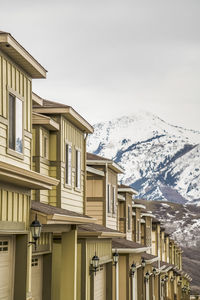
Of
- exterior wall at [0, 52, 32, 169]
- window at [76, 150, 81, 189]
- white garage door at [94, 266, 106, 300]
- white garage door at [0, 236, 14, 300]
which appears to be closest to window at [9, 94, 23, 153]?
exterior wall at [0, 52, 32, 169]

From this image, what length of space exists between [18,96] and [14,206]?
113 inches

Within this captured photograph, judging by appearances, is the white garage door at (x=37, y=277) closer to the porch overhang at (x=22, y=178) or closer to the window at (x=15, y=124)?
the porch overhang at (x=22, y=178)

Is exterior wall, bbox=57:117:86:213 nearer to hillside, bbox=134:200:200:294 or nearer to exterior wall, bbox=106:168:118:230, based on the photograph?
exterior wall, bbox=106:168:118:230

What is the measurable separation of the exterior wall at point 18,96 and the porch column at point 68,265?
4050 mm

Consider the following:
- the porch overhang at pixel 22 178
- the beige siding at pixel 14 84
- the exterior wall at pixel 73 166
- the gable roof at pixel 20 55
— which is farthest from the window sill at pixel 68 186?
the porch overhang at pixel 22 178

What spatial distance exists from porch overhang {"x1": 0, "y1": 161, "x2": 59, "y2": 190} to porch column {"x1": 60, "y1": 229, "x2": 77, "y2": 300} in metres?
4.42

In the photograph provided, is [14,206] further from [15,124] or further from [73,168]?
[73,168]

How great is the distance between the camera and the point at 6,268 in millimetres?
16234

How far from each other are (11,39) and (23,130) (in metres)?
2.49

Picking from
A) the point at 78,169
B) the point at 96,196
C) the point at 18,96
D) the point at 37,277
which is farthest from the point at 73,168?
the point at 18,96

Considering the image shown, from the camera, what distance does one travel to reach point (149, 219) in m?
57.2

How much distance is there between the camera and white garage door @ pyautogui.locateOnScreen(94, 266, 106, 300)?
91.1 feet

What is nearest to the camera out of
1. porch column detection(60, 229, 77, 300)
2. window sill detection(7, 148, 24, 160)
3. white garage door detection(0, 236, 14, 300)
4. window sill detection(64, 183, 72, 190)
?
white garage door detection(0, 236, 14, 300)

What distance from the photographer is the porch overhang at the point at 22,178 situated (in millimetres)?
13893
